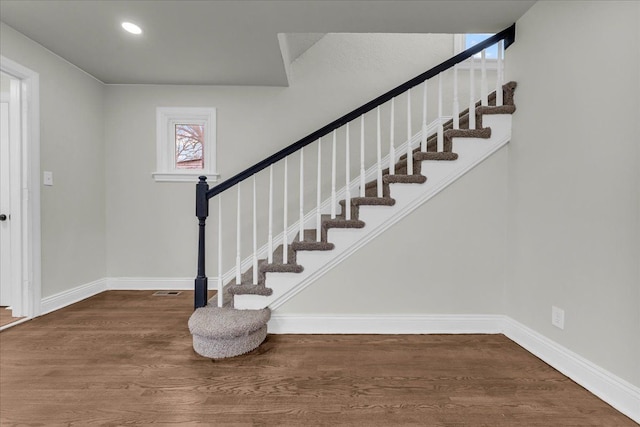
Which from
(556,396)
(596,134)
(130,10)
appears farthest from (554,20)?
(130,10)

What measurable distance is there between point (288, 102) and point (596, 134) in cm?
263

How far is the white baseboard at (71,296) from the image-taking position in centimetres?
277

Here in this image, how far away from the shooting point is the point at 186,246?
3.51 meters

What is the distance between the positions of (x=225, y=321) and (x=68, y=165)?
2.34 meters

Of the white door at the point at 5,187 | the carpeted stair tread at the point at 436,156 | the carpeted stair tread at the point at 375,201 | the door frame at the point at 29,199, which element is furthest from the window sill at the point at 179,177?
the carpeted stair tread at the point at 436,156

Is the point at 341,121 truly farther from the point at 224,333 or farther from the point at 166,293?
the point at 166,293

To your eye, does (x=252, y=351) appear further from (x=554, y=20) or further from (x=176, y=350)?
(x=554, y=20)

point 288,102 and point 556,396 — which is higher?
point 288,102

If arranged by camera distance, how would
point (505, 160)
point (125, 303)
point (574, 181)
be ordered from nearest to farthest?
point (574, 181), point (505, 160), point (125, 303)

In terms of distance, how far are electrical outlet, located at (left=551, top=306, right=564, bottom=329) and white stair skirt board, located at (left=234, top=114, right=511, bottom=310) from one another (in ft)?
3.33

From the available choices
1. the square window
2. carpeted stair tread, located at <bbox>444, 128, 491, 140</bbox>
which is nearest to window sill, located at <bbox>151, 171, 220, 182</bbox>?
the square window

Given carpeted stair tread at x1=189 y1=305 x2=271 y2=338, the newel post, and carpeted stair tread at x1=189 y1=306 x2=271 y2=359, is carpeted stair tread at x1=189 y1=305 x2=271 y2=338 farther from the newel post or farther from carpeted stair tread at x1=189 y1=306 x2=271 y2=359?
the newel post

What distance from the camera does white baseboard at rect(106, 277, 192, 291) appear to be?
11.5ft

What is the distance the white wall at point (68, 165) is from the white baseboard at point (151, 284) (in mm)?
189
